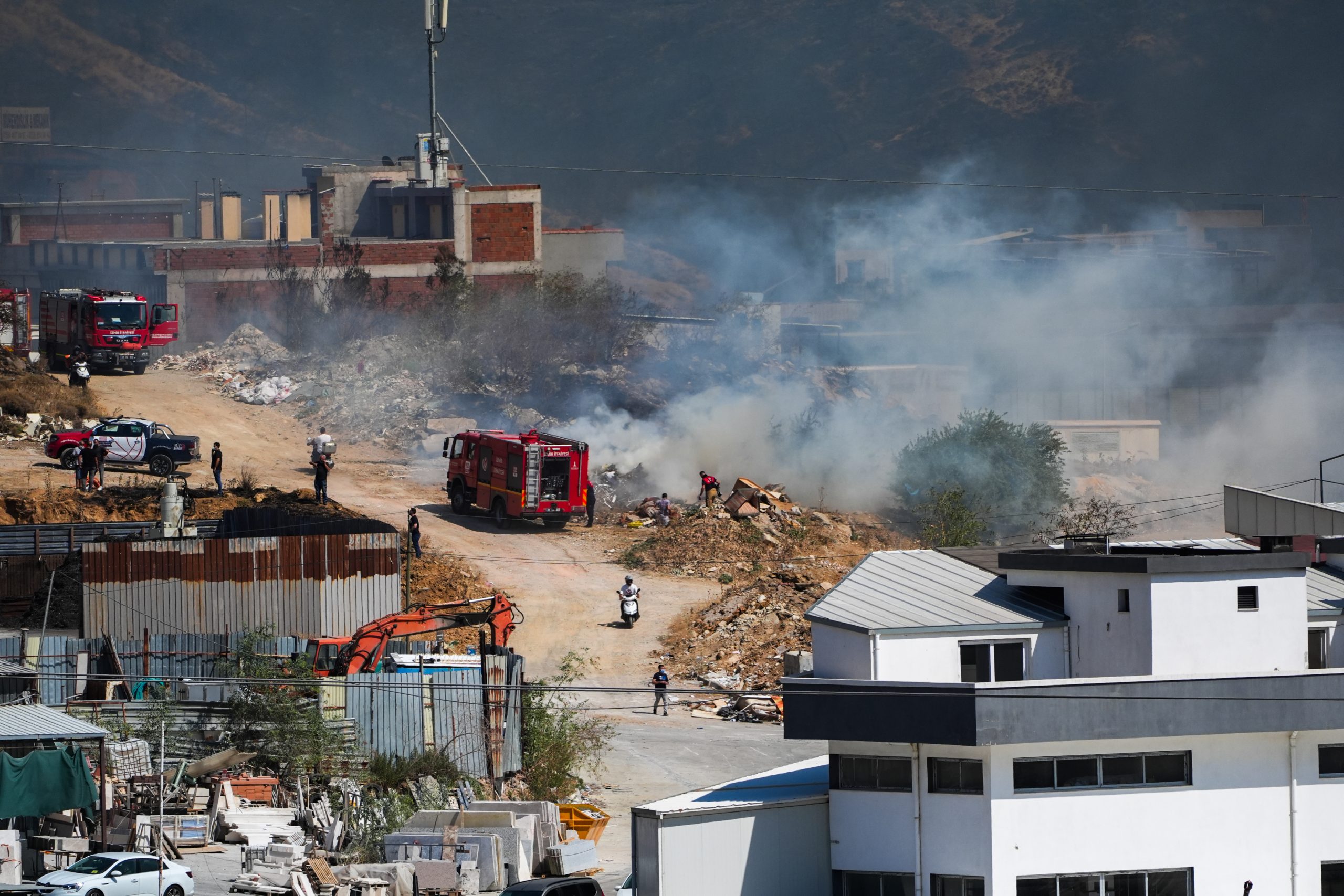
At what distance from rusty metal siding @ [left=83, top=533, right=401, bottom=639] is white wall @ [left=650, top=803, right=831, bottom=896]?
14539 millimetres

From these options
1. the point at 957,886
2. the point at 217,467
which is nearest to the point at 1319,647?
the point at 957,886

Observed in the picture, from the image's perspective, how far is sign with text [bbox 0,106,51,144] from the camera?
116000 millimetres

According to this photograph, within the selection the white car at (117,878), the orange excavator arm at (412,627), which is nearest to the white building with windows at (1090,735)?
the white car at (117,878)

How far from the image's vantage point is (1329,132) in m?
125

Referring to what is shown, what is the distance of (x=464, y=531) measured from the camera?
4200 cm

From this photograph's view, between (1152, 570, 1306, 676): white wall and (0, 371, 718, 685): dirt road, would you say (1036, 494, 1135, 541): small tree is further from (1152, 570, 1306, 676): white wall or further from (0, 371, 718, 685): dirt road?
(1152, 570, 1306, 676): white wall

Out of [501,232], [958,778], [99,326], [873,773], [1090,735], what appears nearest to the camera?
[1090,735]

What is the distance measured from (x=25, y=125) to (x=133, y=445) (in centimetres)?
8209

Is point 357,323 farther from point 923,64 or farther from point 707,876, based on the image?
point 923,64

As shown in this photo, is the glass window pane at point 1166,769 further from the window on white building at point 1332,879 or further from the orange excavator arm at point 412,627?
the orange excavator arm at point 412,627

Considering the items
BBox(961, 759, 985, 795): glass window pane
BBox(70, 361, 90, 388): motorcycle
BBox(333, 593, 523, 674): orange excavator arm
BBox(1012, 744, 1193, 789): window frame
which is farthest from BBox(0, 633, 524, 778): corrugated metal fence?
BBox(70, 361, 90, 388): motorcycle

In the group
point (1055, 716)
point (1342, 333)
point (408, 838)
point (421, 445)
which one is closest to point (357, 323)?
point (421, 445)

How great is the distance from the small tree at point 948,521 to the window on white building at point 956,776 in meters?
25.1

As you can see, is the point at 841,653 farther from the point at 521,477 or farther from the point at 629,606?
the point at 521,477
